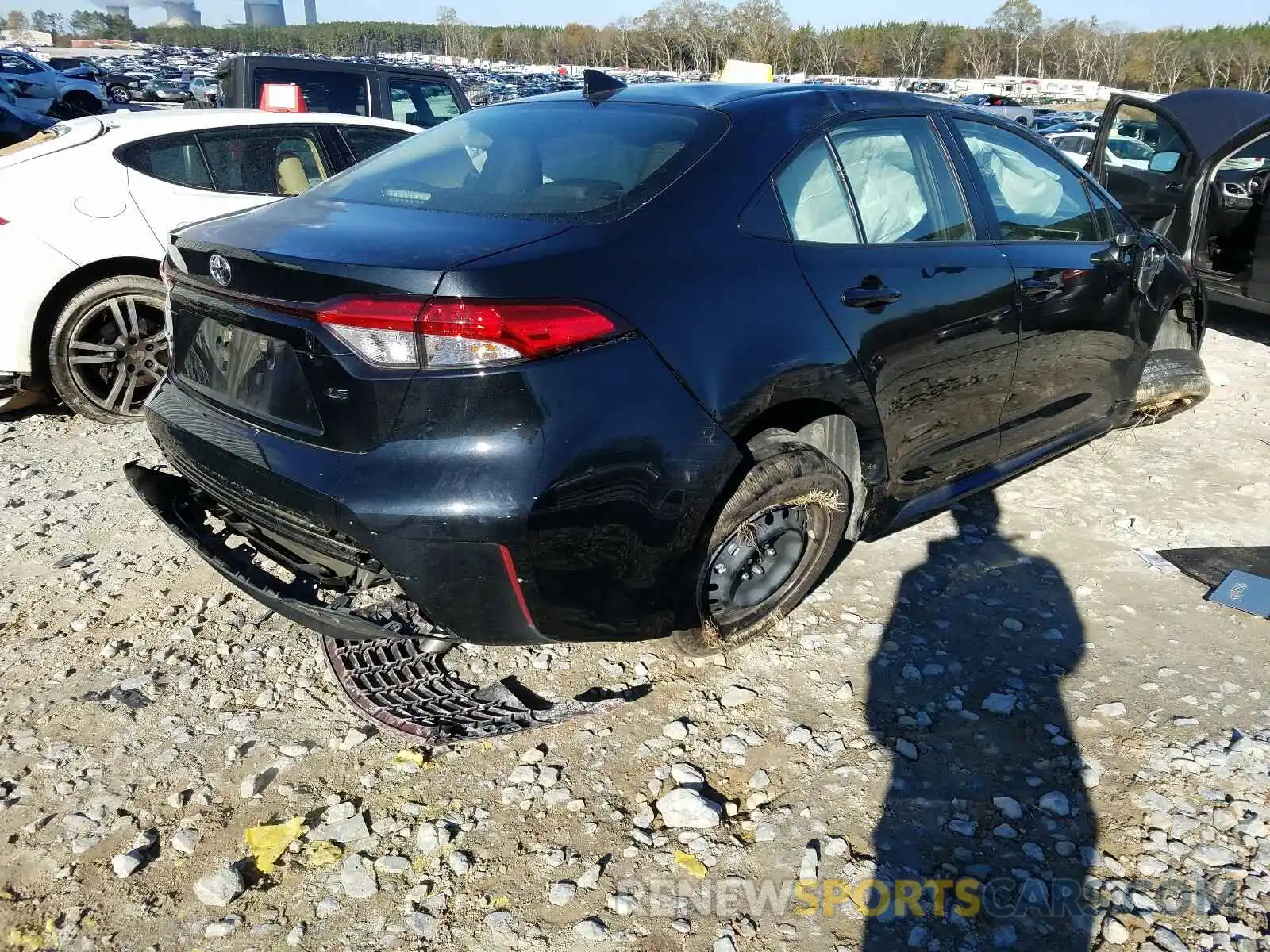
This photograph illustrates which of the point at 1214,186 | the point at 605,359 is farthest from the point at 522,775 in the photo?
the point at 1214,186

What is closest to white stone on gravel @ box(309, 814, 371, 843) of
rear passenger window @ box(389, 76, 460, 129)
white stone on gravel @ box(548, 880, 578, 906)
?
white stone on gravel @ box(548, 880, 578, 906)

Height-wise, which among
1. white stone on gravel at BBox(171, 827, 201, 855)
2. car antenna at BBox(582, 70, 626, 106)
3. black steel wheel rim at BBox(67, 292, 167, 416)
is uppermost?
car antenna at BBox(582, 70, 626, 106)

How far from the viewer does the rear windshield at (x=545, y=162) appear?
2.52 m

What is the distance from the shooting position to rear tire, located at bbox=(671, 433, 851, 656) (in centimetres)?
265

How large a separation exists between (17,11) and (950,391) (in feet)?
575

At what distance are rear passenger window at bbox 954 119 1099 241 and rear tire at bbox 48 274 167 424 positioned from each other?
12.2 feet

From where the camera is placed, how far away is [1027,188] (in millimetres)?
3678

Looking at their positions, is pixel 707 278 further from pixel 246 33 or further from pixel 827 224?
pixel 246 33

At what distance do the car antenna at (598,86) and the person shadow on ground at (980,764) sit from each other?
2014 millimetres

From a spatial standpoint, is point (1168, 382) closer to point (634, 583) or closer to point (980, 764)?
point (980, 764)

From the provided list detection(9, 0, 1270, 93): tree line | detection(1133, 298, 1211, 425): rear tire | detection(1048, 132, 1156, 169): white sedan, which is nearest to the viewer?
detection(1133, 298, 1211, 425): rear tire

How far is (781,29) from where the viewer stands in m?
97.6

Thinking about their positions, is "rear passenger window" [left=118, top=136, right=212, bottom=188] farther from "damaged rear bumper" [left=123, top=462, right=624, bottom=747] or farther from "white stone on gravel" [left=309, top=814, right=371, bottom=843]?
"white stone on gravel" [left=309, top=814, right=371, bottom=843]

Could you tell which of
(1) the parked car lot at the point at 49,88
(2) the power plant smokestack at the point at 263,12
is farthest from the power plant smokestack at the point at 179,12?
(1) the parked car lot at the point at 49,88
